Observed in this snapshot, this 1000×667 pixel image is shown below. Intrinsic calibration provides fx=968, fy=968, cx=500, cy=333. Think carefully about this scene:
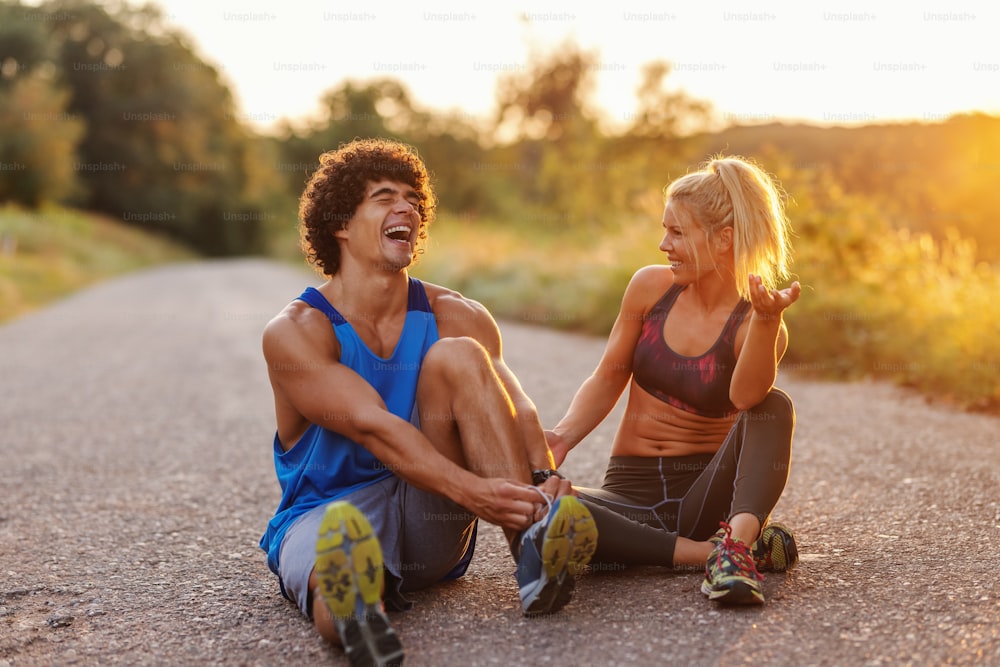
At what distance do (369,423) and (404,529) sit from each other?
44cm

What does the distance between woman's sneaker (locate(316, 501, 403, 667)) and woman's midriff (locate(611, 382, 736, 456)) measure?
1.27m

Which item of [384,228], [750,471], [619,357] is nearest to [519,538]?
[750,471]

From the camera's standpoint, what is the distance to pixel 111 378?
31.1ft

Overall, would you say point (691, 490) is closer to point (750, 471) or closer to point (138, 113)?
point (750, 471)

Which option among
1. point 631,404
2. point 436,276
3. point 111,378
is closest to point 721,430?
point 631,404

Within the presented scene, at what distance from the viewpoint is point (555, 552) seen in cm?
267

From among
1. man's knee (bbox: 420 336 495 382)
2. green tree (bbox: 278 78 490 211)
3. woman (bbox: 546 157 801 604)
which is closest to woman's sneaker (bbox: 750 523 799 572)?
woman (bbox: 546 157 801 604)

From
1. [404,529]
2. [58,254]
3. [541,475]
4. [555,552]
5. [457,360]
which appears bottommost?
[58,254]

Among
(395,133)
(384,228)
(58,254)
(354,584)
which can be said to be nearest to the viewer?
(354,584)

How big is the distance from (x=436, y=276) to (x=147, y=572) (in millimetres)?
15826

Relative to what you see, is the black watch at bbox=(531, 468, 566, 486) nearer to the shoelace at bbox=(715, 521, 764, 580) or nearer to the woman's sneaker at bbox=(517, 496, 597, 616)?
the woman's sneaker at bbox=(517, 496, 597, 616)

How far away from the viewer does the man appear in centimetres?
269

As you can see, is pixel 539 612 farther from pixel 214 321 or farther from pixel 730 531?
pixel 214 321

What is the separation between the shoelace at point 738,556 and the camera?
9.44 ft
